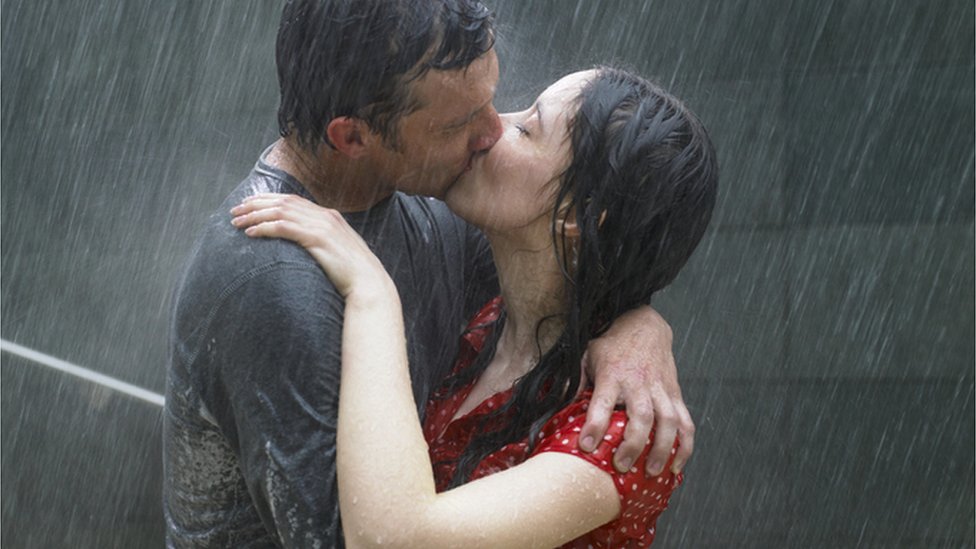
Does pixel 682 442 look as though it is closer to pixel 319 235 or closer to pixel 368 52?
pixel 319 235

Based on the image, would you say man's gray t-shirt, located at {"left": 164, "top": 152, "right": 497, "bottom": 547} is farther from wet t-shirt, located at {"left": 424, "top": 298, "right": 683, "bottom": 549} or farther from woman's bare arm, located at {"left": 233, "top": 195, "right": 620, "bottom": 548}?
wet t-shirt, located at {"left": 424, "top": 298, "right": 683, "bottom": 549}

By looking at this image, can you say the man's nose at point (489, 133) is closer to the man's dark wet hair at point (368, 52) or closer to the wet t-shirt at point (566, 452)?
the man's dark wet hair at point (368, 52)

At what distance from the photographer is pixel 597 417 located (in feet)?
7.64

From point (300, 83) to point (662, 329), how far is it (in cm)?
90

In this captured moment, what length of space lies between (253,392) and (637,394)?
0.72 m

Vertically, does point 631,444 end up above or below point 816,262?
above

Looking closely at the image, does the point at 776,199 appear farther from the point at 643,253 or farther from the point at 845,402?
the point at 643,253

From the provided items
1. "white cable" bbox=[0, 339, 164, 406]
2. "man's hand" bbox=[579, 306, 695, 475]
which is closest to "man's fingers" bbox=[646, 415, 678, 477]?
"man's hand" bbox=[579, 306, 695, 475]

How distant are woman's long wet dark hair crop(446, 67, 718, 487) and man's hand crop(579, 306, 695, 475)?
0.08 meters

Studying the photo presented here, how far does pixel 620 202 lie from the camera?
2555 mm

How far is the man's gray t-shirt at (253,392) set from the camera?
2.21 m

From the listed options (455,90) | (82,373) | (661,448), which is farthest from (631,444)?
(82,373)

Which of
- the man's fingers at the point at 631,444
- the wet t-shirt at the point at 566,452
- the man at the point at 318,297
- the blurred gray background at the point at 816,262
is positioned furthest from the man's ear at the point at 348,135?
the blurred gray background at the point at 816,262

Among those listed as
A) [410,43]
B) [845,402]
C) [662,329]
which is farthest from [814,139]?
[410,43]
